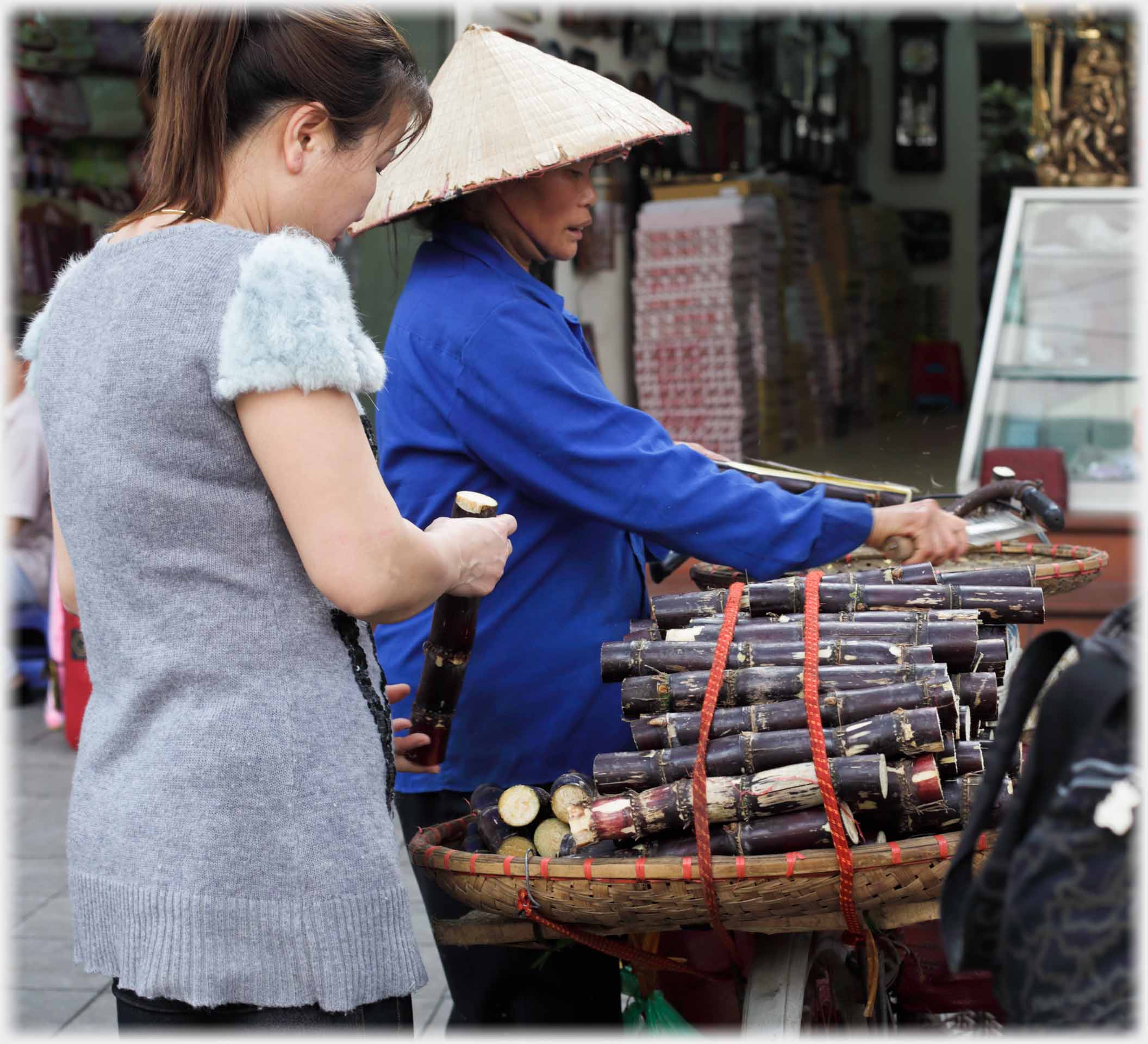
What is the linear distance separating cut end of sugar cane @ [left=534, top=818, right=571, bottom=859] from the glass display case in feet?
→ 8.61

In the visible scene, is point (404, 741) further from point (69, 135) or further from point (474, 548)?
point (69, 135)

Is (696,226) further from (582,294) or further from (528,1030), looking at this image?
(528,1030)

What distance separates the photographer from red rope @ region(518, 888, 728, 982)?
5.84ft

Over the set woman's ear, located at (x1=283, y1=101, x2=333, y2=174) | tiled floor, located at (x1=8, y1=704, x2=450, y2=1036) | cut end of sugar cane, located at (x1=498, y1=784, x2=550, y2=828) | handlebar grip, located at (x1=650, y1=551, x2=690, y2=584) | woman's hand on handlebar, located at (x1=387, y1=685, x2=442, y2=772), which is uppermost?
woman's ear, located at (x1=283, y1=101, x2=333, y2=174)

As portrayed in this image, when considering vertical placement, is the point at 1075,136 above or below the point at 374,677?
above

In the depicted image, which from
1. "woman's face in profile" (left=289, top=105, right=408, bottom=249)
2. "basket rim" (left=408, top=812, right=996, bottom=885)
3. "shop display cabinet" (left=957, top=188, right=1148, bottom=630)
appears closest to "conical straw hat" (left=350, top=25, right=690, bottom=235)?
"woman's face in profile" (left=289, top=105, right=408, bottom=249)

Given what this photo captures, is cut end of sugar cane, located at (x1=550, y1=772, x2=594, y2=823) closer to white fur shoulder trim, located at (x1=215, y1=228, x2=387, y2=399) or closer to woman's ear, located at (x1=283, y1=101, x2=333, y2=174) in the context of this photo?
white fur shoulder trim, located at (x1=215, y1=228, x2=387, y2=399)

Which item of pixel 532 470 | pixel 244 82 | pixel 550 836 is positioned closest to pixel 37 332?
pixel 244 82

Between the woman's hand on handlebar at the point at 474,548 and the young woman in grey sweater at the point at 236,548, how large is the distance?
0.04m

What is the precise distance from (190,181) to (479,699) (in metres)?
0.92

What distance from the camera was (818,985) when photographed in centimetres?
229

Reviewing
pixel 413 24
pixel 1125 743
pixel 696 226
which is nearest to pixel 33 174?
pixel 413 24

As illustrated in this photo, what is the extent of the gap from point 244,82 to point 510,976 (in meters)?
1.45

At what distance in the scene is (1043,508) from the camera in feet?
8.55
